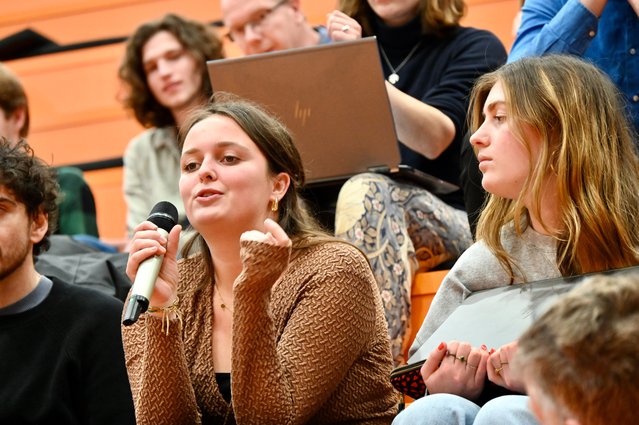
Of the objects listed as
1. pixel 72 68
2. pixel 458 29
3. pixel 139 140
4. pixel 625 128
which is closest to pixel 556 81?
pixel 625 128

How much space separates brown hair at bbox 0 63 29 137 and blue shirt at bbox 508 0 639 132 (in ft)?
4.55

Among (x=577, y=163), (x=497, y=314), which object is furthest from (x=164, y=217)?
(x=577, y=163)

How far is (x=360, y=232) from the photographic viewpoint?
213 cm

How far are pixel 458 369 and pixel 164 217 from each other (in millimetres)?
500

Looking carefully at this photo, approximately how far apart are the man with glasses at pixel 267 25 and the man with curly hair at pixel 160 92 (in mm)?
321

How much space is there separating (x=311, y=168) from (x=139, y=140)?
36.5 inches

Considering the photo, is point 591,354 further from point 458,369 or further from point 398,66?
point 398,66

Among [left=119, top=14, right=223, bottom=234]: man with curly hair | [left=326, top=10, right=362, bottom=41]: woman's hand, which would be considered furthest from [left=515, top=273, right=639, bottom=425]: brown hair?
[left=119, top=14, right=223, bottom=234]: man with curly hair

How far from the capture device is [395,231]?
218 cm

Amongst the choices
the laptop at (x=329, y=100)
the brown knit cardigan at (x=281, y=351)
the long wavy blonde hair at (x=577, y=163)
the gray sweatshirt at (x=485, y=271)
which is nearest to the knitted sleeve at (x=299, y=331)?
the brown knit cardigan at (x=281, y=351)

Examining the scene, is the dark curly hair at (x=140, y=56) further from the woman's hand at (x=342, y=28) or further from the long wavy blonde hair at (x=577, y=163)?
the long wavy blonde hair at (x=577, y=163)

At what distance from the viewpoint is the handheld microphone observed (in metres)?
1.38

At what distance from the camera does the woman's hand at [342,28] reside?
228 centimetres

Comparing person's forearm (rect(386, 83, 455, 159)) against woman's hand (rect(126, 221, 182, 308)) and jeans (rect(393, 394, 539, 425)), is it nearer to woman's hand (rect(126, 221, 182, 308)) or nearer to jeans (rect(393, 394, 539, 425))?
woman's hand (rect(126, 221, 182, 308))
